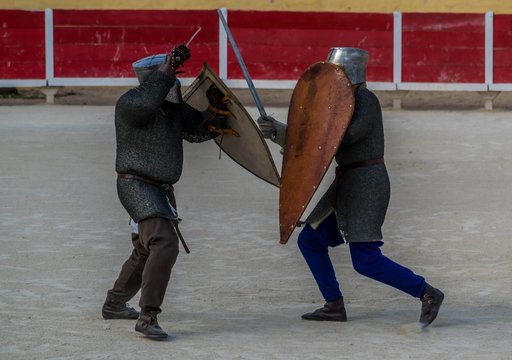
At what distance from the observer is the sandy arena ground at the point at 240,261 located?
19.0 feet

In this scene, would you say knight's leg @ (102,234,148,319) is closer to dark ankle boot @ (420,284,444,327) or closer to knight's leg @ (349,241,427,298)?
knight's leg @ (349,241,427,298)

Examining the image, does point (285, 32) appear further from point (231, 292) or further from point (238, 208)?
point (231, 292)

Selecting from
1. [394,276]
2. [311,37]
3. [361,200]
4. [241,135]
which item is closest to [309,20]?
[311,37]

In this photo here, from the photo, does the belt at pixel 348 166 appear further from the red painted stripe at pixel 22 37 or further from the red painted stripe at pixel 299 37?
the red painted stripe at pixel 22 37

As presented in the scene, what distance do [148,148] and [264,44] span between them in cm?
946

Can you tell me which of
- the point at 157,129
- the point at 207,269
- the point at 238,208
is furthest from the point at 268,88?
the point at 157,129

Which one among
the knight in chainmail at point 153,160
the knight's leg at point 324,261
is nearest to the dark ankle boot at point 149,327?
the knight in chainmail at point 153,160

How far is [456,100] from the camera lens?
1572 cm

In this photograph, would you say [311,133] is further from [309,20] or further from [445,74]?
[445,74]

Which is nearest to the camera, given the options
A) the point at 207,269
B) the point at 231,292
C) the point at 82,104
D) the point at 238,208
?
the point at 231,292

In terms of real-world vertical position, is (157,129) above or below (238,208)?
above

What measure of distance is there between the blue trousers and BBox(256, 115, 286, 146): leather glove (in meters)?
0.38

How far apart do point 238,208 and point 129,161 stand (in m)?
3.33

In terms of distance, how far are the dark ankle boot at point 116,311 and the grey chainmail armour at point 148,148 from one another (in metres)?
0.45
